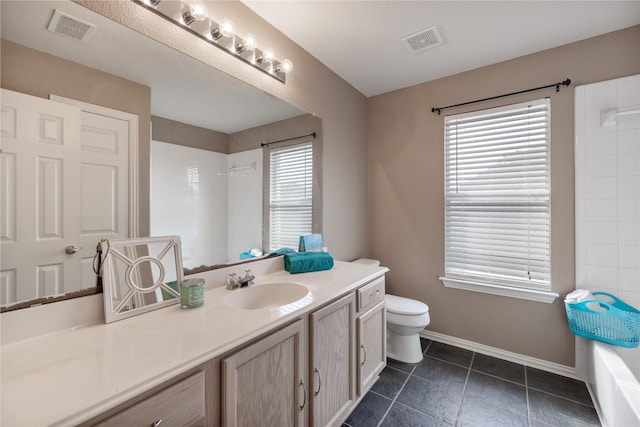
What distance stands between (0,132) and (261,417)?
4.01 feet

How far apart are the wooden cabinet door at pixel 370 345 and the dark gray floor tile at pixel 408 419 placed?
0.63 ft

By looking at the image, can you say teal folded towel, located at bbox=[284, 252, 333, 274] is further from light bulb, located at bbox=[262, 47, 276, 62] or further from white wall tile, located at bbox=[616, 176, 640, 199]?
white wall tile, located at bbox=[616, 176, 640, 199]

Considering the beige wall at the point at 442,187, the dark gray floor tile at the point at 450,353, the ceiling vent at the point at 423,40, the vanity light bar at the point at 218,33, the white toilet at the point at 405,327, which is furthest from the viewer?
the dark gray floor tile at the point at 450,353

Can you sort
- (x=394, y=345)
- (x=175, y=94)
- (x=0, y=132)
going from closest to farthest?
1. (x=0, y=132)
2. (x=175, y=94)
3. (x=394, y=345)

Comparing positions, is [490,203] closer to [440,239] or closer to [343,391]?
[440,239]

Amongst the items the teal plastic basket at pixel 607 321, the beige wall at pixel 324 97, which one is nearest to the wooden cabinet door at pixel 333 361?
the beige wall at pixel 324 97

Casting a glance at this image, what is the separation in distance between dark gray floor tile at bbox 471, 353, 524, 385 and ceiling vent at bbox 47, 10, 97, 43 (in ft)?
9.68

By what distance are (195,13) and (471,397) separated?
269 cm

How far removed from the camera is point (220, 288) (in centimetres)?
140

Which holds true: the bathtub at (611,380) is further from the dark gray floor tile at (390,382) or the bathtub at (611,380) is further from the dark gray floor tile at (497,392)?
the dark gray floor tile at (390,382)

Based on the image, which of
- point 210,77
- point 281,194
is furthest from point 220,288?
point 210,77

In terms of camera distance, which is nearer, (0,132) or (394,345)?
(0,132)

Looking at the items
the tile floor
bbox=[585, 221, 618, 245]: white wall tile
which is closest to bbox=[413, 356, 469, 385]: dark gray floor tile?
the tile floor

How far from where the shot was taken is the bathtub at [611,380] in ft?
3.94
